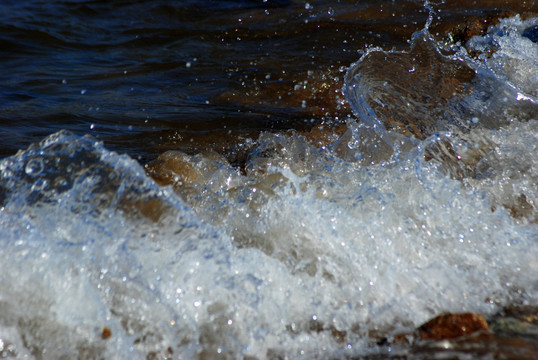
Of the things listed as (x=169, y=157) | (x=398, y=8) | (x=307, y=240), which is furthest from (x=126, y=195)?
(x=398, y=8)

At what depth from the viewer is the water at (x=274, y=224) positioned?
204 centimetres

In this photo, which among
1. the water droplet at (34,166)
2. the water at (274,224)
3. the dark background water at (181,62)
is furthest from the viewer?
the dark background water at (181,62)

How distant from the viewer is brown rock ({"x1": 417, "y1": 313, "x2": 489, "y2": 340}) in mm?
1908

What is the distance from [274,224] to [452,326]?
79 centimetres

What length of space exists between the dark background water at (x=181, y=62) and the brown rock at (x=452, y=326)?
2.20 meters

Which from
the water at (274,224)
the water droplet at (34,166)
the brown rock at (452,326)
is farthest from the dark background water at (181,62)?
the brown rock at (452,326)

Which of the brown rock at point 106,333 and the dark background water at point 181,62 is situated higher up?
the brown rock at point 106,333

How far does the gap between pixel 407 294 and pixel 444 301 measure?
123mm

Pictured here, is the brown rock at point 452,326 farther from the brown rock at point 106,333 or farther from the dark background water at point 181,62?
the dark background water at point 181,62

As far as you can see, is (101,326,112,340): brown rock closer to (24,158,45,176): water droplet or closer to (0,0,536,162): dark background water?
(24,158,45,176): water droplet

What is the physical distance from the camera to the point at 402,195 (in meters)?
2.58

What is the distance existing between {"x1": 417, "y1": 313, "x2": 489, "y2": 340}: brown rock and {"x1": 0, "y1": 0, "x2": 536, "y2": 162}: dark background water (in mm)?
2202

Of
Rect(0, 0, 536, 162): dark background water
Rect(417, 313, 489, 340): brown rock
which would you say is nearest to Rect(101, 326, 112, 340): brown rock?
Rect(417, 313, 489, 340): brown rock

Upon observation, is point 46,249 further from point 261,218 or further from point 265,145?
point 265,145
